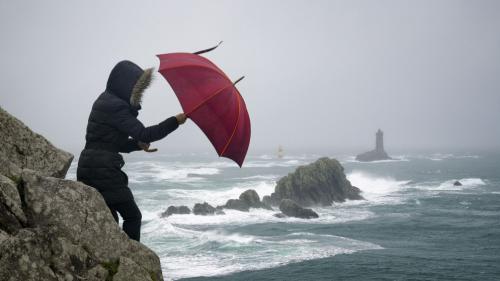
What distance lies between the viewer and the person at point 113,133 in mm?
5051

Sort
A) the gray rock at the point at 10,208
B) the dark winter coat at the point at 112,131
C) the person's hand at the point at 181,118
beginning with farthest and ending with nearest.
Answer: the dark winter coat at the point at 112,131 → the person's hand at the point at 181,118 → the gray rock at the point at 10,208

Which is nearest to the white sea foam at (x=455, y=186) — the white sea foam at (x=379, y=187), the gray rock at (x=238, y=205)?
the white sea foam at (x=379, y=187)

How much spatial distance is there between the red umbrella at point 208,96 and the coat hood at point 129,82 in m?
0.35

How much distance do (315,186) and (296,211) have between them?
1031 centimetres

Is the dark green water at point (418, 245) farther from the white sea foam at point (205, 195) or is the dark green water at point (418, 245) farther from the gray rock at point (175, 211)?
the white sea foam at point (205, 195)

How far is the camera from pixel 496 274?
2511 centimetres

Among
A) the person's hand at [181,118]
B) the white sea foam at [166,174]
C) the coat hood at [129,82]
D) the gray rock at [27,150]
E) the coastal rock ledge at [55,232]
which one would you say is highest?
the coat hood at [129,82]

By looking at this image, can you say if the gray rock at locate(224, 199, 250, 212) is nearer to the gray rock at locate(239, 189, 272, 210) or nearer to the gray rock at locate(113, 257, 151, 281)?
the gray rock at locate(239, 189, 272, 210)

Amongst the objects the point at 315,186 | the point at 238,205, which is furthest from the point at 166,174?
the point at 238,205

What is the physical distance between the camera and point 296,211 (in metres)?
45.2

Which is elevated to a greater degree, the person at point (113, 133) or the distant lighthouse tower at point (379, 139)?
the distant lighthouse tower at point (379, 139)

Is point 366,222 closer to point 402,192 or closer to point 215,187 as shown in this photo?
point 402,192

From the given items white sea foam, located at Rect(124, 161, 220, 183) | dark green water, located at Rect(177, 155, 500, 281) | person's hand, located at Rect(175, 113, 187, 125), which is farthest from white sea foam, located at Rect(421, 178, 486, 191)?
person's hand, located at Rect(175, 113, 187, 125)

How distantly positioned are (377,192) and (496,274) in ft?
143
